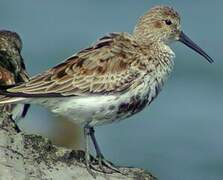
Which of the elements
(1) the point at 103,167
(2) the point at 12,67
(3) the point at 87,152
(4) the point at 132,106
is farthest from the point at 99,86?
(2) the point at 12,67

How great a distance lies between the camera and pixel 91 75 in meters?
8.59

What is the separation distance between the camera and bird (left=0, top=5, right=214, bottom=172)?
837 cm

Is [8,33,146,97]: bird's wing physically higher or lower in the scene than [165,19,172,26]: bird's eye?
lower

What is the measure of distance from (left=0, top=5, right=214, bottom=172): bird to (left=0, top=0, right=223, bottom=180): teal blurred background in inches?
198

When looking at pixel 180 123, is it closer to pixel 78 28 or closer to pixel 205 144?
pixel 205 144

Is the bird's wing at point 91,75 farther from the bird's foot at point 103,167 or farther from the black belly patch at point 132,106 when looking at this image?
the bird's foot at point 103,167

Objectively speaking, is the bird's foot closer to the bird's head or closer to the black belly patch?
the black belly patch

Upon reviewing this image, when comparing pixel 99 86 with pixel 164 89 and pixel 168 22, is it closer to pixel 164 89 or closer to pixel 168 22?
pixel 168 22

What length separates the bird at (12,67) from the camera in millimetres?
9914

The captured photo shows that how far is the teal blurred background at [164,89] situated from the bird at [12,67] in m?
2.58

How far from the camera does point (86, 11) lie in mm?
21672

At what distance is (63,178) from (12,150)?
0.53 meters

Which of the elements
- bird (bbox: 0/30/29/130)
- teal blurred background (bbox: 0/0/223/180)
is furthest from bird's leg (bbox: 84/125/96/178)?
teal blurred background (bbox: 0/0/223/180)

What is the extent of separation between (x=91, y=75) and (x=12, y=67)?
2241 millimetres
